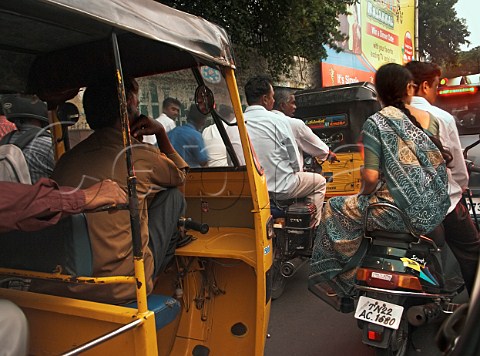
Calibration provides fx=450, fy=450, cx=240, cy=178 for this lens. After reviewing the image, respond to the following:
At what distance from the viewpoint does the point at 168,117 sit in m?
2.71

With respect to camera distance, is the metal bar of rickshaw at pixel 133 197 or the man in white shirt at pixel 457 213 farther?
the man in white shirt at pixel 457 213

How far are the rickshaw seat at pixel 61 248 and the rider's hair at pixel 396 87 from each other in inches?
74.0

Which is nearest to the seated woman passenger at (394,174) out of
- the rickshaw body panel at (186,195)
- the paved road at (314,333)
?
the rickshaw body panel at (186,195)

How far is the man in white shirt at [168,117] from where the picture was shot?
267 cm

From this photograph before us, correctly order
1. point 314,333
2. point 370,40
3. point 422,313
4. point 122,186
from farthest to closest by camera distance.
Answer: point 370,40, point 314,333, point 422,313, point 122,186

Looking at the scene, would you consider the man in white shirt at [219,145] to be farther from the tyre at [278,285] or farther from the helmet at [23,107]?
the tyre at [278,285]

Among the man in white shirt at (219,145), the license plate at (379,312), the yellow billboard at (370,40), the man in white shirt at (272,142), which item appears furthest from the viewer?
the yellow billboard at (370,40)

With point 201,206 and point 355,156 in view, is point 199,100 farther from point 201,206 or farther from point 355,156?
point 355,156

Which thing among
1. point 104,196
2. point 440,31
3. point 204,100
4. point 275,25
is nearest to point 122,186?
point 104,196

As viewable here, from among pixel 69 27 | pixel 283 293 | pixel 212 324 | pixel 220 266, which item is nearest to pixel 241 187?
pixel 220 266

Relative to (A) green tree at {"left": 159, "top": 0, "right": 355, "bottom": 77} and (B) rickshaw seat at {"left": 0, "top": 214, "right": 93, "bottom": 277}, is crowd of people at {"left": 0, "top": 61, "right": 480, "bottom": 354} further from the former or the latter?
(A) green tree at {"left": 159, "top": 0, "right": 355, "bottom": 77}

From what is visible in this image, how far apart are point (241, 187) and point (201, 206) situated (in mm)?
333

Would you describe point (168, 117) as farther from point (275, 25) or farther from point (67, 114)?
point (275, 25)

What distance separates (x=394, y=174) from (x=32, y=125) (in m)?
2.17
